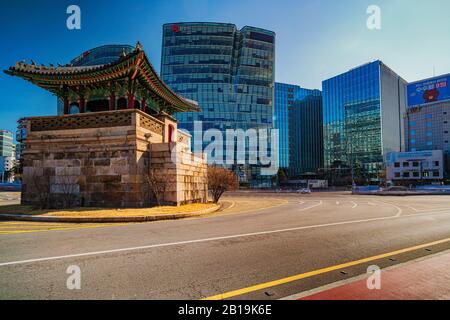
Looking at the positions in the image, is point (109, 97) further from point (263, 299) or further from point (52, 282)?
point (263, 299)

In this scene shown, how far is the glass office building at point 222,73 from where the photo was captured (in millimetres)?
71625

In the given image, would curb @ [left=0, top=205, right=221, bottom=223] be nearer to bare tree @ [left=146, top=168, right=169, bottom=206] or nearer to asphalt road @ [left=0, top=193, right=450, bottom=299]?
asphalt road @ [left=0, top=193, right=450, bottom=299]

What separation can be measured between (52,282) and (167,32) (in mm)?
81741

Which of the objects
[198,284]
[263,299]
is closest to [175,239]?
[198,284]

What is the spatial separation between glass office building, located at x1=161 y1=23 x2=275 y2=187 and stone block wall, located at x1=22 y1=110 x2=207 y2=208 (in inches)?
2186

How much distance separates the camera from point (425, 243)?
6.26 metres

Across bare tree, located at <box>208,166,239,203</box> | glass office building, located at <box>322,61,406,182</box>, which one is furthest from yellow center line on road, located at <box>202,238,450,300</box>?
glass office building, located at <box>322,61,406,182</box>

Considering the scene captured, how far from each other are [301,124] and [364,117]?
35.0m

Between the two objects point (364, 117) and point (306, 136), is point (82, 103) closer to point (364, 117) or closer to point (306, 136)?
point (364, 117)

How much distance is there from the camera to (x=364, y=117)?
100438 millimetres

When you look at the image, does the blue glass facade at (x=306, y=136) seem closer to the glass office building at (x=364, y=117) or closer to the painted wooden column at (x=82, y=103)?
the glass office building at (x=364, y=117)

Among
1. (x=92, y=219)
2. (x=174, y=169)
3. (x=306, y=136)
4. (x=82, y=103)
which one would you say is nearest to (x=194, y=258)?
(x=92, y=219)

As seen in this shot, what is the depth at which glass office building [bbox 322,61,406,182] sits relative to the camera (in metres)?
98.1
